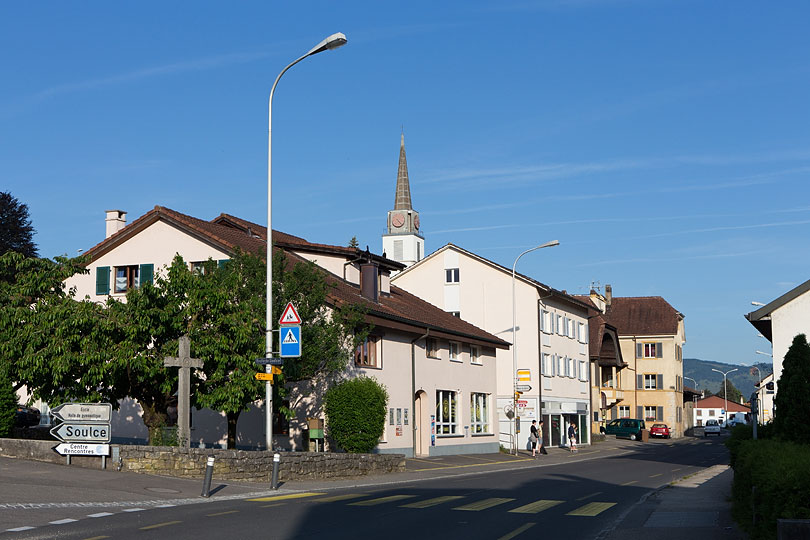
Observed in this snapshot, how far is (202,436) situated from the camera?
33.6m

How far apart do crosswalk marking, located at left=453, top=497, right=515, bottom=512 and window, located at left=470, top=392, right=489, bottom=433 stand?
979 inches

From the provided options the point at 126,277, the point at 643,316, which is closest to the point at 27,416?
the point at 126,277

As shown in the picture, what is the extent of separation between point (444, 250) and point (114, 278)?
82.4 feet

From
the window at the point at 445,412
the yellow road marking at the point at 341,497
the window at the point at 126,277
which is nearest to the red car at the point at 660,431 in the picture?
the window at the point at 445,412

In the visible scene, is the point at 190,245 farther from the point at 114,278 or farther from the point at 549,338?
the point at 549,338

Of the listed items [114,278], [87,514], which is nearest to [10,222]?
[114,278]

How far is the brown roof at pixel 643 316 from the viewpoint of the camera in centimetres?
9375

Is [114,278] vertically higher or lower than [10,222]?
lower

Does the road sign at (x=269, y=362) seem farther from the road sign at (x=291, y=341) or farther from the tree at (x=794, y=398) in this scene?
the tree at (x=794, y=398)

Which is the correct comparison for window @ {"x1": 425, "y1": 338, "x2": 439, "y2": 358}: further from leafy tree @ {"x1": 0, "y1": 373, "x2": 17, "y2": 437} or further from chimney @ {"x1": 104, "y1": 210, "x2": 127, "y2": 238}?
leafy tree @ {"x1": 0, "y1": 373, "x2": 17, "y2": 437}

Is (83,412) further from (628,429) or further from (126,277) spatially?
(628,429)

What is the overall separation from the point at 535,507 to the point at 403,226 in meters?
142

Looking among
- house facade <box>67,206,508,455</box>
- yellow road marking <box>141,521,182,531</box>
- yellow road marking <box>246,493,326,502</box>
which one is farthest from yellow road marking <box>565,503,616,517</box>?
house facade <box>67,206,508,455</box>

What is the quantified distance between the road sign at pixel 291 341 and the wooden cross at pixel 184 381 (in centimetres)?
258
